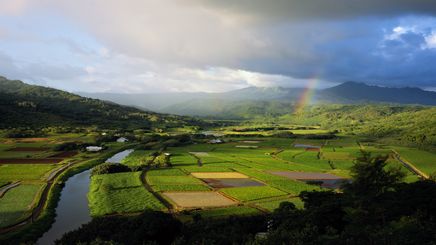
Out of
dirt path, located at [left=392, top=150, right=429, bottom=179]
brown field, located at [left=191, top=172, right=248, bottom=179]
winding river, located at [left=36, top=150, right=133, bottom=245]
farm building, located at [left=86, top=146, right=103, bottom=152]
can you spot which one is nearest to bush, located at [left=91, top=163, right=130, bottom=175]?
winding river, located at [left=36, top=150, right=133, bottom=245]

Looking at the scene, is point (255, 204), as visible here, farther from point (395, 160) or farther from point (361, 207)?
point (395, 160)

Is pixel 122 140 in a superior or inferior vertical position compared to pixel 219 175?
superior

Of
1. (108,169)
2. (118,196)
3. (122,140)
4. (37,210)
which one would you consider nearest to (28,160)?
(108,169)

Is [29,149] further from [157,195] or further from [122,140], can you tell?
[157,195]

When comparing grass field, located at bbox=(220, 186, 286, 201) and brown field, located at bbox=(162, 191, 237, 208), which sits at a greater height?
grass field, located at bbox=(220, 186, 286, 201)

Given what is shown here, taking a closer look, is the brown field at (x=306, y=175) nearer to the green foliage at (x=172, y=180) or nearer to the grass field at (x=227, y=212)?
the green foliage at (x=172, y=180)

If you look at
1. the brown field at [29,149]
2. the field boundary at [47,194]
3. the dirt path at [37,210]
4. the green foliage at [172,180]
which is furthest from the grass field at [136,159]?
the brown field at [29,149]

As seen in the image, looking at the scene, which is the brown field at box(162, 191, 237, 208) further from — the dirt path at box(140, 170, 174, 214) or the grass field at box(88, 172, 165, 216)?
the grass field at box(88, 172, 165, 216)

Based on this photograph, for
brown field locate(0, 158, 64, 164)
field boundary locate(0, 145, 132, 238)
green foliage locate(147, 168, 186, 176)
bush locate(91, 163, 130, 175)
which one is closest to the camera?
field boundary locate(0, 145, 132, 238)
